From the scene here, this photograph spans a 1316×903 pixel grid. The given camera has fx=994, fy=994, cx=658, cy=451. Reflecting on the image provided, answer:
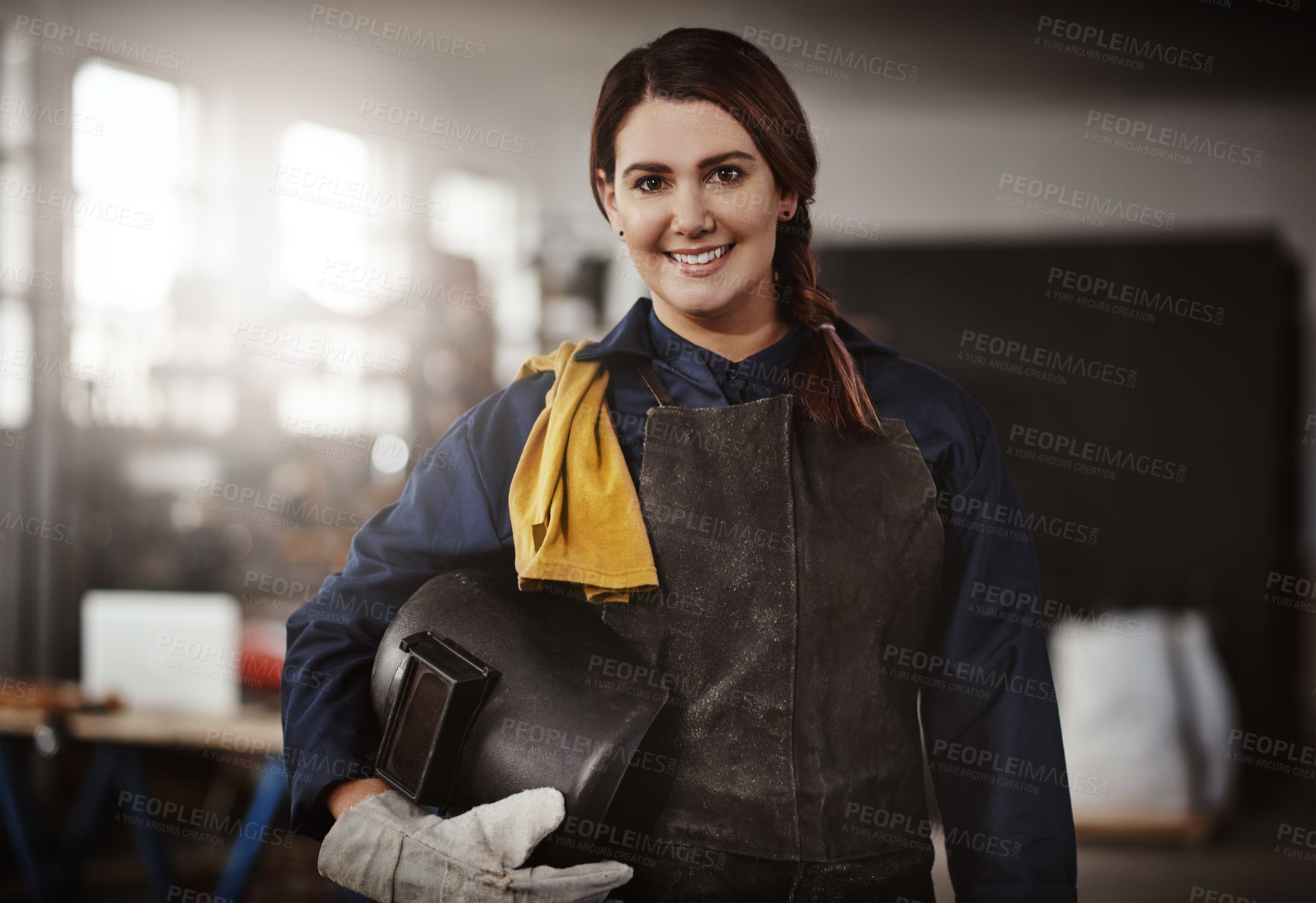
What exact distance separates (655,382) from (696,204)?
0.78 ft

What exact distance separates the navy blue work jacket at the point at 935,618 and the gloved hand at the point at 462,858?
0.31 feet

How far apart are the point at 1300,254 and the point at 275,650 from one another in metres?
5.46

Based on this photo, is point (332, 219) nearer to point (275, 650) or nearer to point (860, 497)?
point (275, 650)

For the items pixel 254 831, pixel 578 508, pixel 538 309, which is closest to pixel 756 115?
pixel 578 508

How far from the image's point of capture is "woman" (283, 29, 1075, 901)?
3.96 feet

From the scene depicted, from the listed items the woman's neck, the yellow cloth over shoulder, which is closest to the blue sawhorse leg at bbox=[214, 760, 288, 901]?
the yellow cloth over shoulder

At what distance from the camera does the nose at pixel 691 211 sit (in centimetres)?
125

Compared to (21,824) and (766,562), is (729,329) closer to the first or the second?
(766,562)

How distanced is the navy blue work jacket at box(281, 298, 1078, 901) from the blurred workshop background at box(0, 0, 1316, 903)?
2.42 metres

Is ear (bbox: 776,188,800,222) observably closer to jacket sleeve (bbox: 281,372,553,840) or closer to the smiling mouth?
the smiling mouth

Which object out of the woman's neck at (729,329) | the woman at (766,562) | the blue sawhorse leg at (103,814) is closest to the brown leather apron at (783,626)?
the woman at (766,562)

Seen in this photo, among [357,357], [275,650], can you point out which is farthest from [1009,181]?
[275,650]

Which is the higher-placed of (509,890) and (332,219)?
(332,219)

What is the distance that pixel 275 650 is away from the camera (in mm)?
3711
